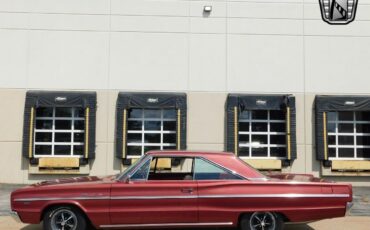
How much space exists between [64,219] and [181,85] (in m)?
8.35

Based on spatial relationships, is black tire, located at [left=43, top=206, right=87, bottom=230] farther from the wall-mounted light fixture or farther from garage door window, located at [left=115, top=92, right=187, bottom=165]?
the wall-mounted light fixture

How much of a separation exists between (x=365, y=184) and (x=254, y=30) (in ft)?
20.0

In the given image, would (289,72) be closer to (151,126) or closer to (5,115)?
(151,126)

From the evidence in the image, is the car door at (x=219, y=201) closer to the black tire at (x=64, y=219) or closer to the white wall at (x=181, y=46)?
the black tire at (x=64, y=219)

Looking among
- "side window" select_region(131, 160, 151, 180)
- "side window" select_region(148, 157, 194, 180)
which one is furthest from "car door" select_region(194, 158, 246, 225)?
"side window" select_region(131, 160, 151, 180)

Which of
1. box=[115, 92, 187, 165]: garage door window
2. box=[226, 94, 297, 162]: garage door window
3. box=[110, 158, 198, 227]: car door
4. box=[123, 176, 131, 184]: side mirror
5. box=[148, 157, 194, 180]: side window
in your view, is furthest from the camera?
box=[226, 94, 297, 162]: garage door window

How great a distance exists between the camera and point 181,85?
14492 mm

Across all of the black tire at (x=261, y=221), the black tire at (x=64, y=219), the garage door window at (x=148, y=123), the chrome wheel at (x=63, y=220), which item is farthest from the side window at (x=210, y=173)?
Result: the garage door window at (x=148, y=123)

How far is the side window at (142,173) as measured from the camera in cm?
682

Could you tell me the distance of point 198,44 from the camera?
14.6m

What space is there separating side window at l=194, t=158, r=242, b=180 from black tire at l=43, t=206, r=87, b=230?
6.08ft

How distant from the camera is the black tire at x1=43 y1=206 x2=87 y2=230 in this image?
6.68m

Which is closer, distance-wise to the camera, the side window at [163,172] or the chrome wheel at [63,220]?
the chrome wheel at [63,220]

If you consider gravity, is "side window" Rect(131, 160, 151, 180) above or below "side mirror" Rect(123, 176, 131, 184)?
above
